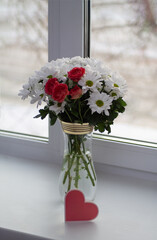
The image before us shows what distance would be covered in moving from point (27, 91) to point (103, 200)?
430 mm

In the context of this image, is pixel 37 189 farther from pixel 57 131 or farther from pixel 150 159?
pixel 150 159

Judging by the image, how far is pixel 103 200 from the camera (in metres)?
1.39

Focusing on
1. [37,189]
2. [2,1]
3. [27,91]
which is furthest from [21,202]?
[2,1]

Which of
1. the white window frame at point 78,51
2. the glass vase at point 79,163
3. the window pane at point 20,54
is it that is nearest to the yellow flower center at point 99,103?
the glass vase at point 79,163

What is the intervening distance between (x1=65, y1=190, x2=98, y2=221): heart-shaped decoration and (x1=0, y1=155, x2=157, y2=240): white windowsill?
0.8 inches

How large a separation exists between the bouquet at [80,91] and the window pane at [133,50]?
9.3 inches

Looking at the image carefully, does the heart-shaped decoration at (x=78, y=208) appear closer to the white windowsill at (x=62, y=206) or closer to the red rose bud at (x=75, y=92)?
the white windowsill at (x=62, y=206)

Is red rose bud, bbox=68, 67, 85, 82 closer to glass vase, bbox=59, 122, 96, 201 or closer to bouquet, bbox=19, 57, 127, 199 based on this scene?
bouquet, bbox=19, 57, 127, 199

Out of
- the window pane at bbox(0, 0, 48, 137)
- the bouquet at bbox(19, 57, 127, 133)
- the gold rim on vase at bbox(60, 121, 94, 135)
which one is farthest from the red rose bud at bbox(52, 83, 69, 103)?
the window pane at bbox(0, 0, 48, 137)

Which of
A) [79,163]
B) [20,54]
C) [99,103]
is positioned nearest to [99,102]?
[99,103]

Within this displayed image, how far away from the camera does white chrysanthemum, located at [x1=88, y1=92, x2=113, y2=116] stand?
1176 mm

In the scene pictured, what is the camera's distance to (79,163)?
4.26ft

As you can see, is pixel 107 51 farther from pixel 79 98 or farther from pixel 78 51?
pixel 79 98

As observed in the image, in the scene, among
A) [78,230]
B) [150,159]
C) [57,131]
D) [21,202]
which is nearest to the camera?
[78,230]
